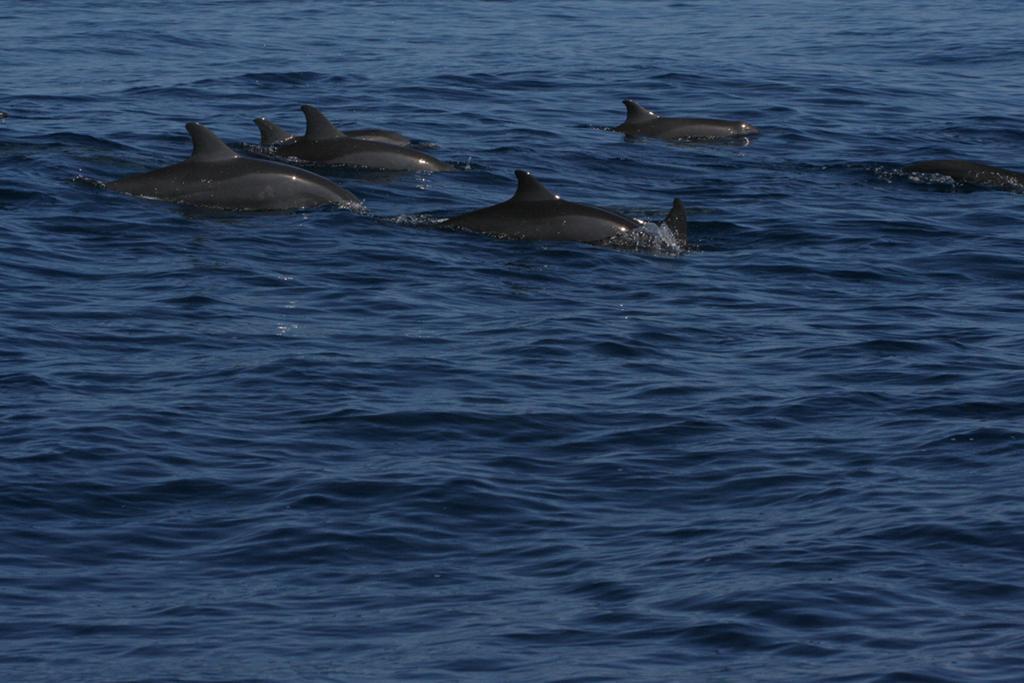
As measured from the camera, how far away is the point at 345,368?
18344 millimetres

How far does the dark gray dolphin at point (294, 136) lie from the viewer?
1167 inches

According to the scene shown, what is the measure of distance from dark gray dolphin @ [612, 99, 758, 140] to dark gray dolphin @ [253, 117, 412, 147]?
14.0ft

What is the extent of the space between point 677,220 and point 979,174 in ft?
23.0

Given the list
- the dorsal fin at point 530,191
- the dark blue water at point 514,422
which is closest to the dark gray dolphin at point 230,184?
the dark blue water at point 514,422

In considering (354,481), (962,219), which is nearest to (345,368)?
(354,481)

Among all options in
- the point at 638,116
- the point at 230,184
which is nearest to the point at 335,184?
the point at 230,184

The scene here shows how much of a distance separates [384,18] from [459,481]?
38833 mm

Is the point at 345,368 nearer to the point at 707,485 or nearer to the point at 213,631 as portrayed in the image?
the point at 707,485

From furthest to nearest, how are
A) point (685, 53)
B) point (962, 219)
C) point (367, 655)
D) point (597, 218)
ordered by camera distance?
point (685, 53)
point (962, 219)
point (597, 218)
point (367, 655)

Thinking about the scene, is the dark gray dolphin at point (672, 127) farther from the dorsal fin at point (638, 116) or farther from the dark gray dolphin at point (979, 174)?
the dark gray dolphin at point (979, 174)

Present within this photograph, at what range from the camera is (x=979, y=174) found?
2877 cm

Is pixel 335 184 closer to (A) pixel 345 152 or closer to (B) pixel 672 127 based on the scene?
(A) pixel 345 152

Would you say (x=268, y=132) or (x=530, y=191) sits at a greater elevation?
(x=530, y=191)

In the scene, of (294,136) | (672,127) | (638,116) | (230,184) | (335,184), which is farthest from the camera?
(672,127)
